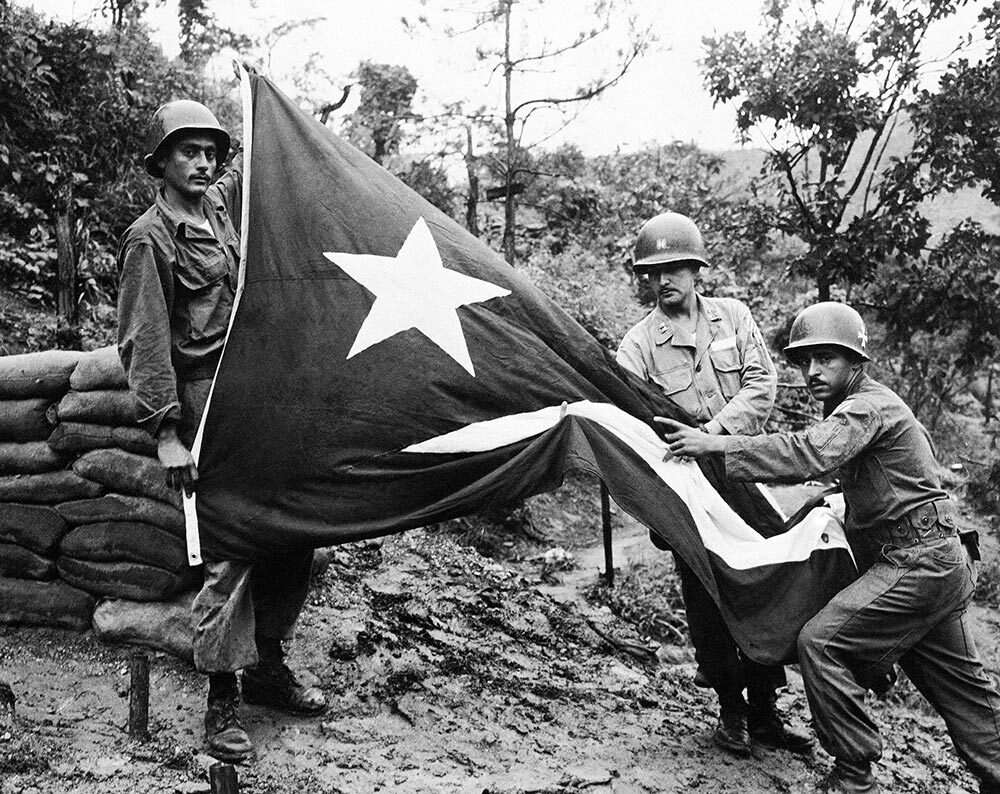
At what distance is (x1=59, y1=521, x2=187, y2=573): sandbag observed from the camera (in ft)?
13.7

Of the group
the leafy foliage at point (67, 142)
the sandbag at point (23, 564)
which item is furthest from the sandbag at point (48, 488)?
the leafy foliage at point (67, 142)

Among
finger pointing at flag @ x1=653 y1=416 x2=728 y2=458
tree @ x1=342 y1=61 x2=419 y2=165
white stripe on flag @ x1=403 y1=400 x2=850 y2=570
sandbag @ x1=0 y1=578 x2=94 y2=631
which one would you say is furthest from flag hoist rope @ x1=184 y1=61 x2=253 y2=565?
tree @ x1=342 y1=61 x2=419 y2=165

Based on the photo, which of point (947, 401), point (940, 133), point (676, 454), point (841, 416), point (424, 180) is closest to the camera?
point (841, 416)

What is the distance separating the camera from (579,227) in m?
13.5

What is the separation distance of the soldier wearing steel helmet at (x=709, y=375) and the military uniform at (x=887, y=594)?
1.77ft

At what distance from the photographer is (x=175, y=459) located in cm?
344

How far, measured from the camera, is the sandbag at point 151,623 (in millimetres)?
4102

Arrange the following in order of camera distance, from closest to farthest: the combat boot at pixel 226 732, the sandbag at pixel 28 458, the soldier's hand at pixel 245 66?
the combat boot at pixel 226 732, the soldier's hand at pixel 245 66, the sandbag at pixel 28 458

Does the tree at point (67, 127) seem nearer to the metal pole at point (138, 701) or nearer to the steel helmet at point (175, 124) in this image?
the steel helmet at point (175, 124)

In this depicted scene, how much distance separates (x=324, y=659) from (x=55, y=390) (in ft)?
5.85

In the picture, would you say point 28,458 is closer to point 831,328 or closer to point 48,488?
point 48,488

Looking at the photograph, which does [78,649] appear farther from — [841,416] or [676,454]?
[841,416]

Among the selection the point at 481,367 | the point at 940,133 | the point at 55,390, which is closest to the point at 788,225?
the point at 940,133

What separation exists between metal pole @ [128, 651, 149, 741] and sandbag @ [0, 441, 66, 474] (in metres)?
1.32
